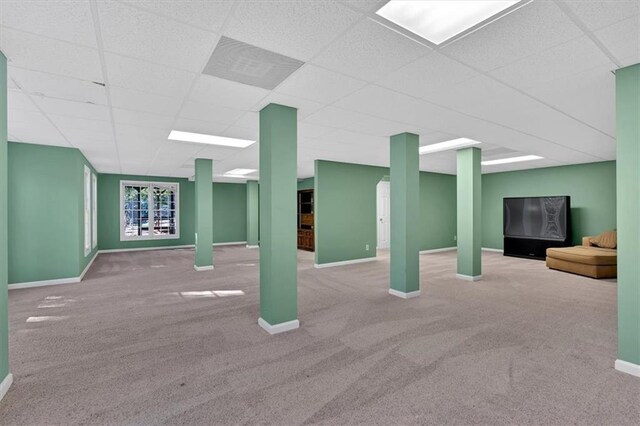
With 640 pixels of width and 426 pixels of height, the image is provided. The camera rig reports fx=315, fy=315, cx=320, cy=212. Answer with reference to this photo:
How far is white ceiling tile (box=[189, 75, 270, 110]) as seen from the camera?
2.76 m

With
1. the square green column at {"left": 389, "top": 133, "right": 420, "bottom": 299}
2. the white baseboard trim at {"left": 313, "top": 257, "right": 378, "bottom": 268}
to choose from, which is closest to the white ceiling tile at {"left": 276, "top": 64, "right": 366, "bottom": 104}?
the square green column at {"left": 389, "top": 133, "right": 420, "bottom": 299}

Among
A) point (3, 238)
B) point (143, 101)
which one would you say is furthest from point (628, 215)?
point (3, 238)

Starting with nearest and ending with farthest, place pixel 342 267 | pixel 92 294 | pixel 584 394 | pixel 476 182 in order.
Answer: pixel 584 394 < pixel 92 294 < pixel 476 182 < pixel 342 267

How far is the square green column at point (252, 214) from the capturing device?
11.3 m

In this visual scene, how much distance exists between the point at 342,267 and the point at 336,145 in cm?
293

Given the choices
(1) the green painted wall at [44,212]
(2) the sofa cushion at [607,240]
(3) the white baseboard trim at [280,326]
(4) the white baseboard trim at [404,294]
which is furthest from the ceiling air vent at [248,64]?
(2) the sofa cushion at [607,240]

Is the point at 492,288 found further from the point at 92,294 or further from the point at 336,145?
the point at 92,294

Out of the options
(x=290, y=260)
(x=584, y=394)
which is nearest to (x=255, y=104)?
(x=290, y=260)

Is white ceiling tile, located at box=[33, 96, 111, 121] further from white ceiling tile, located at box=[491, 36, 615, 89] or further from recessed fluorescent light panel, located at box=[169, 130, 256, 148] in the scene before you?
white ceiling tile, located at box=[491, 36, 615, 89]

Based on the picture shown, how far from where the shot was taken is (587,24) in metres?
1.89

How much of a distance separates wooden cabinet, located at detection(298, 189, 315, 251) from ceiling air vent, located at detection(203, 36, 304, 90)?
760 cm

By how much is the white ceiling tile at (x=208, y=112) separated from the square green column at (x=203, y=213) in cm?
320

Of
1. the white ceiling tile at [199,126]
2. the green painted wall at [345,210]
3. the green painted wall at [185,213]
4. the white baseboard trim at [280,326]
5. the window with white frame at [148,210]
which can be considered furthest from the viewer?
the window with white frame at [148,210]

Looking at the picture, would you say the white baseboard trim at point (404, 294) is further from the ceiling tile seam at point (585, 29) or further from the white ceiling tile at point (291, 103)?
the ceiling tile seam at point (585, 29)
